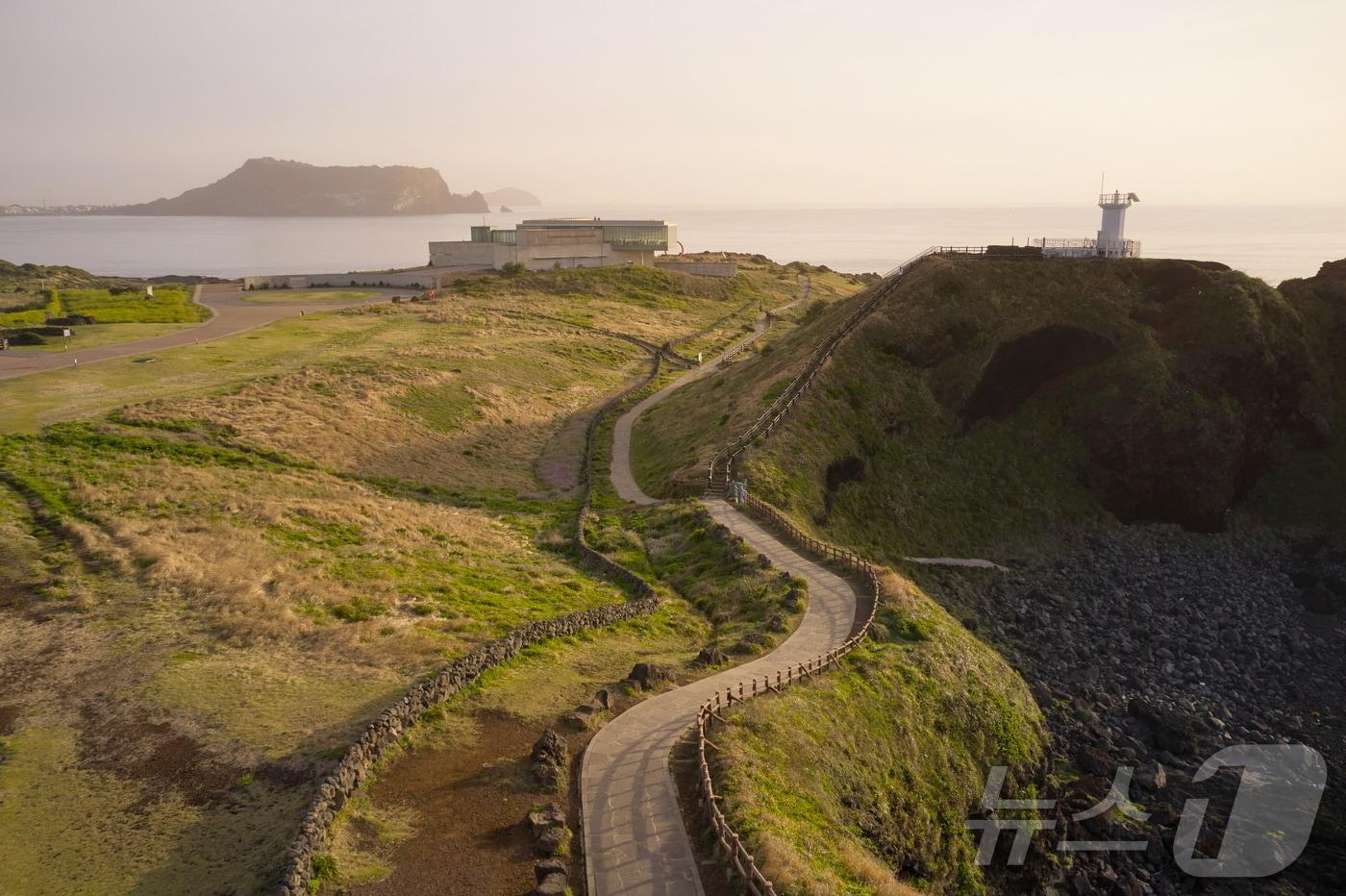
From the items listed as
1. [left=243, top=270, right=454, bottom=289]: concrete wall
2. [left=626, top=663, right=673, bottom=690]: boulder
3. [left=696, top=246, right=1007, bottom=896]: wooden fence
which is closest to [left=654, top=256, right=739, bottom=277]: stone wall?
[left=243, top=270, right=454, bottom=289]: concrete wall

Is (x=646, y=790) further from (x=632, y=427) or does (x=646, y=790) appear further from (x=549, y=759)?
(x=632, y=427)

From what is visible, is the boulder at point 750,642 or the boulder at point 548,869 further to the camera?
the boulder at point 750,642

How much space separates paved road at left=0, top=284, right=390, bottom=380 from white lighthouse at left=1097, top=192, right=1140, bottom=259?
230ft

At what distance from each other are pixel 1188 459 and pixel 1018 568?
16.3 meters

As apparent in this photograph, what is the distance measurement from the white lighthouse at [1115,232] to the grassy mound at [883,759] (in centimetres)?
4533

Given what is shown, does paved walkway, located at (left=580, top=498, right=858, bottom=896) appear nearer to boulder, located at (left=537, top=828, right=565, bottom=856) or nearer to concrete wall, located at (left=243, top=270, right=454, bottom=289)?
boulder, located at (left=537, top=828, right=565, bottom=856)

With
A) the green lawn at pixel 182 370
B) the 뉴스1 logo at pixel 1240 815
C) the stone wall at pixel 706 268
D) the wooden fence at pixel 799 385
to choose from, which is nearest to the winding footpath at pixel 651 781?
the 뉴스1 logo at pixel 1240 815

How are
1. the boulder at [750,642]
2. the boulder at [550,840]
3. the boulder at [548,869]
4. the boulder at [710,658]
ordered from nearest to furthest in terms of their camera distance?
the boulder at [548,869], the boulder at [550,840], the boulder at [710,658], the boulder at [750,642]

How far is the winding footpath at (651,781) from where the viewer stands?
57.4ft

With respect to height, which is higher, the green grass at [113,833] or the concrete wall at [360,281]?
the concrete wall at [360,281]

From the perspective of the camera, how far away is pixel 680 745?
22031mm

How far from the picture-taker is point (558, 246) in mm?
121125

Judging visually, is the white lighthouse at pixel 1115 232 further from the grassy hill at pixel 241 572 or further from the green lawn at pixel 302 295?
the green lawn at pixel 302 295

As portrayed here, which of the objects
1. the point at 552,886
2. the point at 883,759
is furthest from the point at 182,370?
the point at 552,886
